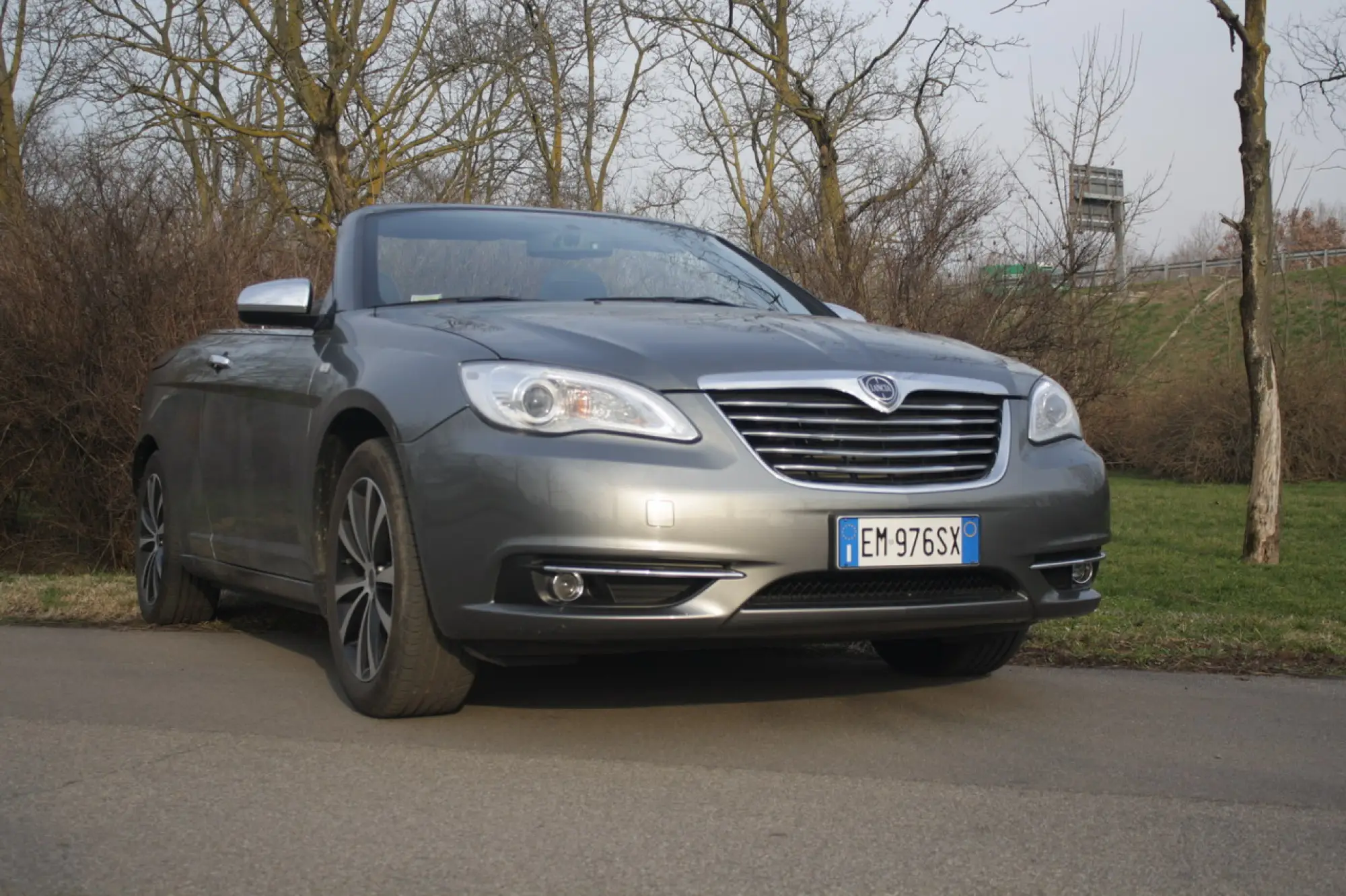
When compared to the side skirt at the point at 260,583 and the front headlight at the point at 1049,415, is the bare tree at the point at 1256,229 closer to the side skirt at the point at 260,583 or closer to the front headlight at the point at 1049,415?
the front headlight at the point at 1049,415

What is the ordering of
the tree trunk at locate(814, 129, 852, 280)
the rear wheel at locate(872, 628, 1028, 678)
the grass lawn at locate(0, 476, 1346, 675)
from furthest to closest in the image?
the tree trunk at locate(814, 129, 852, 280) → the grass lawn at locate(0, 476, 1346, 675) → the rear wheel at locate(872, 628, 1028, 678)

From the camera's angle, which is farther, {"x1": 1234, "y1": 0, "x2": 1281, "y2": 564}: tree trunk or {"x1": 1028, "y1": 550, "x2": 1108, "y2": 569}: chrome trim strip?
{"x1": 1234, "y1": 0, "x2": 1281, "y2": 564}: tree trunk

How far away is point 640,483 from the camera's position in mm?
4059

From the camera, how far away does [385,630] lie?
4.62m

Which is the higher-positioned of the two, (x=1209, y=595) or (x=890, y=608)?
(x=890, y=608)

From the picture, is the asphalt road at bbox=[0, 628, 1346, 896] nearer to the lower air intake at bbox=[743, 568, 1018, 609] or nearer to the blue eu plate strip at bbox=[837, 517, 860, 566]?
the lower air intake at bbox=[743, 568, 1018, 609]

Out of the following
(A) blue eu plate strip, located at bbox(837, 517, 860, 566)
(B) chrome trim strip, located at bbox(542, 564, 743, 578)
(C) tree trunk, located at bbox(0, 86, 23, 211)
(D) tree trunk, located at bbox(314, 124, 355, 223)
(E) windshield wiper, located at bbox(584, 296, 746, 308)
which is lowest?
(B) chrome trim strip, located at bbox(542, 564, 743, 578)

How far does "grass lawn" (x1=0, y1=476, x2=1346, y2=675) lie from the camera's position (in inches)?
240

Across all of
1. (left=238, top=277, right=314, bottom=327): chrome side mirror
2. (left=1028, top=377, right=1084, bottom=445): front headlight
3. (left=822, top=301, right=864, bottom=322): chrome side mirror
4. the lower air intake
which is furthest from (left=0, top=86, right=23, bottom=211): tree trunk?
the lower air intake

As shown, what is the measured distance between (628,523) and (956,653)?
5.78ft

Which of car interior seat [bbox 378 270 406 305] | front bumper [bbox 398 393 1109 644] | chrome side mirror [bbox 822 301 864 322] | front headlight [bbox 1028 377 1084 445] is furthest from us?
chrome side mirror [bbox 822 301 864 322]

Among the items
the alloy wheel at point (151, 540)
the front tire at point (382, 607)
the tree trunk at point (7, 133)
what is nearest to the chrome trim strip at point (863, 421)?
the front tire at point (382, 607)

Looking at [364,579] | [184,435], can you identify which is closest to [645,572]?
[364,579]

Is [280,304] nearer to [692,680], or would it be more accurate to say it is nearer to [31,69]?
[692,680]
